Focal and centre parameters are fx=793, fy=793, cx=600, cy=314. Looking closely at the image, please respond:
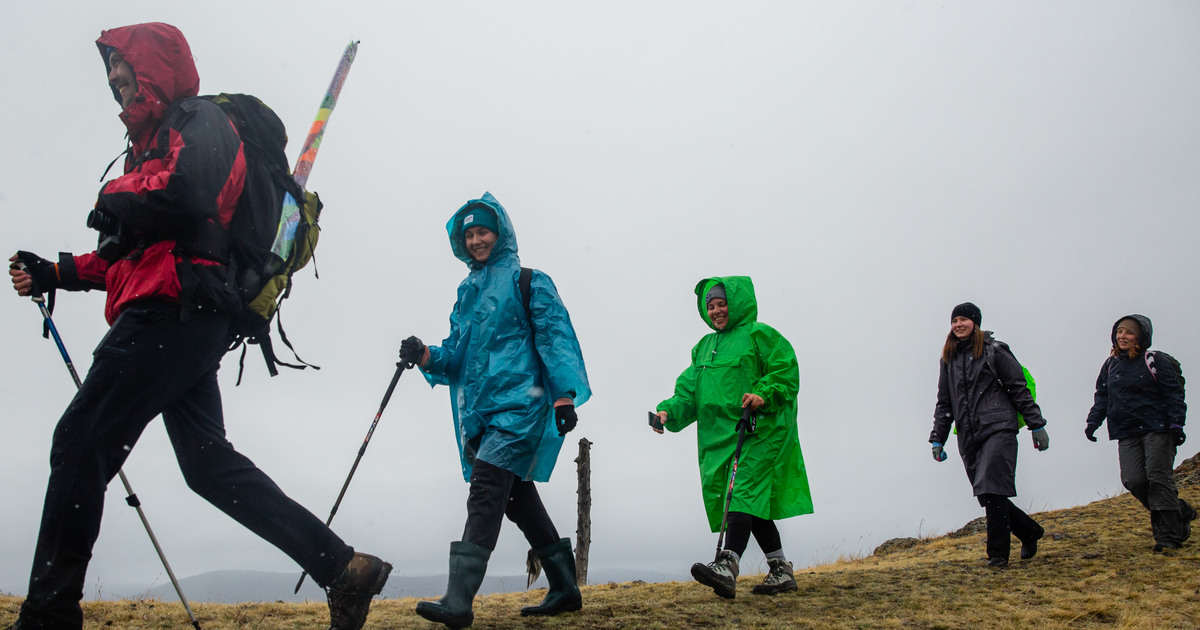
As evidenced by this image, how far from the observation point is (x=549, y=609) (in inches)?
167

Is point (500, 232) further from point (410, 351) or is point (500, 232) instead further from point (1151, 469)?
point (1151, 469)

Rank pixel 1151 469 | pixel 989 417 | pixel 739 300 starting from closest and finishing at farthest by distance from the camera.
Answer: pixel 739 300 < pixel 989 417 < pixel 1151 469

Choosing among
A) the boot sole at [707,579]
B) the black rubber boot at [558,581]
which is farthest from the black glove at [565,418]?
the boot sole at [707,579]

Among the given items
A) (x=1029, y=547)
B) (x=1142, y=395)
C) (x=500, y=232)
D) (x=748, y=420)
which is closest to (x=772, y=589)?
(x=748, y=420)

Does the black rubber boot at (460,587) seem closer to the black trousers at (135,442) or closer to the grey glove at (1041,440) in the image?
the black trousers at (135,442)

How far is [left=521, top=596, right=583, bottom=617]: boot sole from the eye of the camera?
4215mm

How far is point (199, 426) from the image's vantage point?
10.6 ft

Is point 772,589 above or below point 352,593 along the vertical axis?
below

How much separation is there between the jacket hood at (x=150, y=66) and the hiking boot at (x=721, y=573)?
3.64m

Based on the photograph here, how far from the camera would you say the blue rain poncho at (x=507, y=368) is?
159 inches

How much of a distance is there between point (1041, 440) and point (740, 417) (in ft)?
8.82

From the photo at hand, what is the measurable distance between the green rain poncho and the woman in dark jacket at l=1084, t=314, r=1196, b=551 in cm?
378

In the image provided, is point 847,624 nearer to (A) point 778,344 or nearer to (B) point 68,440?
(A) point 778,344

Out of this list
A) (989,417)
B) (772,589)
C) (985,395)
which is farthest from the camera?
(985,395)
